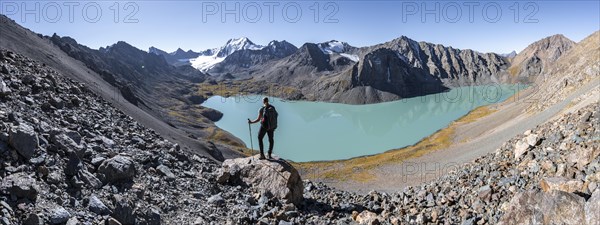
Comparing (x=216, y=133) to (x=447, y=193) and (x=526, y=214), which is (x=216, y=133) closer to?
(x=447, y=193)

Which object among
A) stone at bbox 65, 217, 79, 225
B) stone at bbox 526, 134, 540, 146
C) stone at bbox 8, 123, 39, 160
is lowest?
stone at bbox 65, 217, 79, 225

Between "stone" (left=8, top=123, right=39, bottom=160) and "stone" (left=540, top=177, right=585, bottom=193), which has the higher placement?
"stone" (left=8, top=123, right=39, bottom=160)

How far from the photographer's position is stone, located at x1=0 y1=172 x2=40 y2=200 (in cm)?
942

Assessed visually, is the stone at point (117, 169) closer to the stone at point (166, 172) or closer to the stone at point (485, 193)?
the stone at point (166, 172)

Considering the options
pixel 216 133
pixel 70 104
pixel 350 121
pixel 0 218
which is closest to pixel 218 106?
pixel 350 121

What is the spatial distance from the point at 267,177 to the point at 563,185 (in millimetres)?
11267

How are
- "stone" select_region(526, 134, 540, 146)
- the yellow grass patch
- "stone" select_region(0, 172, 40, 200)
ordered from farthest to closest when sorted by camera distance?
1. the yellow grass patch
2. "stone" select_region(526, 134, 540, 146)
3. "stone" select_region(0, 172, 40, 200)

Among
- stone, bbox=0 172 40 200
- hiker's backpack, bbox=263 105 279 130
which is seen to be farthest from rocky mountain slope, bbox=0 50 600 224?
hiker's backpack, bbox=263 105 279 130

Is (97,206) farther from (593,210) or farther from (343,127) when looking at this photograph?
(343,127)

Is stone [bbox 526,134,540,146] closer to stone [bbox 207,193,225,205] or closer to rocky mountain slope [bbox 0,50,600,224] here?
rocky mountain slope [bbox 0,50,600,224]

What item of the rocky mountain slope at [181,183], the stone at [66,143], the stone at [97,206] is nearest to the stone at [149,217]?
the rocky mountain slope at [181,183]

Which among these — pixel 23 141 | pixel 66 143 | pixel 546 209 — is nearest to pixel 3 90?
pixel 66 143

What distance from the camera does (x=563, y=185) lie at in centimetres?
1100

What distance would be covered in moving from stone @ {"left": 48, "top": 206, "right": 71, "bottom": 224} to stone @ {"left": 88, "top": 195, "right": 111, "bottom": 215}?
959mm
